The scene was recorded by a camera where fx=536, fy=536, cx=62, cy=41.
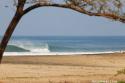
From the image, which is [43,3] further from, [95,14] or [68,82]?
[68,82]

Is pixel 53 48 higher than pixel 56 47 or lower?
higher

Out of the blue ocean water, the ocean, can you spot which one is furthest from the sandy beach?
the blue ocean water

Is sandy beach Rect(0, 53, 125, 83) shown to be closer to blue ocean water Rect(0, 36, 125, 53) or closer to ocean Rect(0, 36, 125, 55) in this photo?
ocean Rect(0, 36, 125, 55)

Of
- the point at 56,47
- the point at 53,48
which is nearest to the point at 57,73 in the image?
the point at 53,48

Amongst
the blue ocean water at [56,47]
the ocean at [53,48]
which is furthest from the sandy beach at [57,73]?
the blue ocean water at [56,47]

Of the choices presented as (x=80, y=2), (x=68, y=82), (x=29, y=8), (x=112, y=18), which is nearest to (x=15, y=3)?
(x=29, y=8)

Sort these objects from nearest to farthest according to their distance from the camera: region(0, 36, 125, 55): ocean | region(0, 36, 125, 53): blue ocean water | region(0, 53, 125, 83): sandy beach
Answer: region(0, 53, 125, 83): sandy beach
region(0, 36, 125, 55): ocean
region(0, 36, 125, 53): blue ocean water

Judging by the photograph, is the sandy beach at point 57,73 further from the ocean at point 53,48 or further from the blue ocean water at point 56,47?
the blue ocean water at point 56,47

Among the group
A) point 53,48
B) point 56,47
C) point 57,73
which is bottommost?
point 56,47

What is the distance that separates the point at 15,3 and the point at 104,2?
202cm

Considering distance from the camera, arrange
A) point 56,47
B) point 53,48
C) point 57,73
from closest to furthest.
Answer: point 57,73 → point 53,48 → point 56,47

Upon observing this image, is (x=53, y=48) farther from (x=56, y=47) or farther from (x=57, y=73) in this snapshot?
(x=57, y=73)

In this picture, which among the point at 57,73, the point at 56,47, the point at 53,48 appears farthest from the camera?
the point at 56,47

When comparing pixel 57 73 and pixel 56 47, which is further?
pixel 56 47
